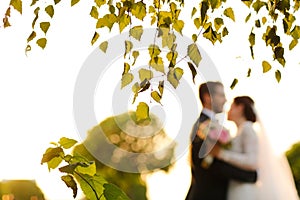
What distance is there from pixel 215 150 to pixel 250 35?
4.53 metres

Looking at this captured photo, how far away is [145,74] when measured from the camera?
4.74 meters

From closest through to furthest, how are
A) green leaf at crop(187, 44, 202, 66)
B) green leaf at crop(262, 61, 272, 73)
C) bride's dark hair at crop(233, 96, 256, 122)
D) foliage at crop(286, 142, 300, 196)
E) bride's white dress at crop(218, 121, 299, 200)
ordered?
green leaf at crop(187, 44, 202, 66)
green leaf at crop(262, 61, 272, 73)
bride's white dress at crop(218, 121, 299, 200)
bride's dark hair at crop(233, 96, 256, 122)
foliage at crop(286, 142, 300, 196)

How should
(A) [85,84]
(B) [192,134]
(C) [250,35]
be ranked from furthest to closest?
(B) [192,134] → (A) [85,84] → (C) [250,35]

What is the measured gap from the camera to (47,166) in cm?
320

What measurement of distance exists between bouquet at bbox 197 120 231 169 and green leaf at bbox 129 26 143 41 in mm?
4167

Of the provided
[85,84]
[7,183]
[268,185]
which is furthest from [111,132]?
[85,84]

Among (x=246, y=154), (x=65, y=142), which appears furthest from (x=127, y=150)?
(x=65, y=142)

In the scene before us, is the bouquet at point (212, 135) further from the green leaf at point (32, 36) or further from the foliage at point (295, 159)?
the foliage at point (295, 159)

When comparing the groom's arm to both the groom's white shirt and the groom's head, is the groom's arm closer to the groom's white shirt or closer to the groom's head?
the groom's white shirt

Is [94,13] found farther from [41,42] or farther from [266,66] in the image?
[266,66]

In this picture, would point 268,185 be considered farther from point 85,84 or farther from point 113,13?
point 113,13

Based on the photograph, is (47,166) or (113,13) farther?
(113,13)

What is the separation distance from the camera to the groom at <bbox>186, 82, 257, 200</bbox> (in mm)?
9023

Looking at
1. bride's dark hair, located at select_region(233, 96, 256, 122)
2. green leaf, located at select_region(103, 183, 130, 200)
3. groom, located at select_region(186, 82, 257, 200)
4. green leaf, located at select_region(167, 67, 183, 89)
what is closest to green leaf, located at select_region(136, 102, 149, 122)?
green leaf, located at select_region(167, 67, 183, 89)
